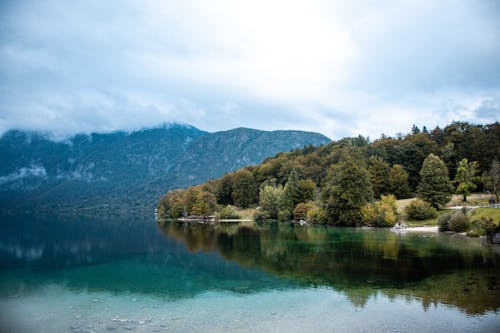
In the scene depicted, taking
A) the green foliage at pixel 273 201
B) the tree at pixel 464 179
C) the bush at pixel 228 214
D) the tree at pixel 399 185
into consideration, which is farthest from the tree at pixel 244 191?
the tree at pixel 464 179

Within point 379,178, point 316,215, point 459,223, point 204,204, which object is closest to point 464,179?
point 379,178

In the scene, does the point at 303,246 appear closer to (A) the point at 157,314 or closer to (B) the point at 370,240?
(B) the point at 370,240

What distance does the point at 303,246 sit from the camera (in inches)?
2058

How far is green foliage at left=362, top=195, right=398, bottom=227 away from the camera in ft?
250

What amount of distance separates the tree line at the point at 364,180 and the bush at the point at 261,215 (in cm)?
31

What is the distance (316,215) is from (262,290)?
6680cm

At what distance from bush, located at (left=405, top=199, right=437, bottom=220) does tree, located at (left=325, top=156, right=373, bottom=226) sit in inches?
407

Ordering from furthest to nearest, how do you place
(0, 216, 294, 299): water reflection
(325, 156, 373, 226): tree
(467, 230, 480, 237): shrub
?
(325, 156, 373, 226): tree → (467, 230, 480, 237): shrub → (0, 216, 294, 299): water reflection

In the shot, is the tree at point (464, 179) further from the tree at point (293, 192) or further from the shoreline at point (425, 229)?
the tree at point (293, 192)

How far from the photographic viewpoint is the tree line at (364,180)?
8019 cm

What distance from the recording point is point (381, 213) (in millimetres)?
77000

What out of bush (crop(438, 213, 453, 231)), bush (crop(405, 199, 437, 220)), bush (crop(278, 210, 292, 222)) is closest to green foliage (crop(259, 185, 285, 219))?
bush (crop(278, 210, 292, 222))

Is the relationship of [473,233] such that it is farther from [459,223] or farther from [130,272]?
[130,272]

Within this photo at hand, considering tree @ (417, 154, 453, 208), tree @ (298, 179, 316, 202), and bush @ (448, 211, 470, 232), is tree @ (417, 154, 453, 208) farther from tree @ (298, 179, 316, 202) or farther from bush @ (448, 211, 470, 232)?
tree @ (298, 179, 316, 202)
